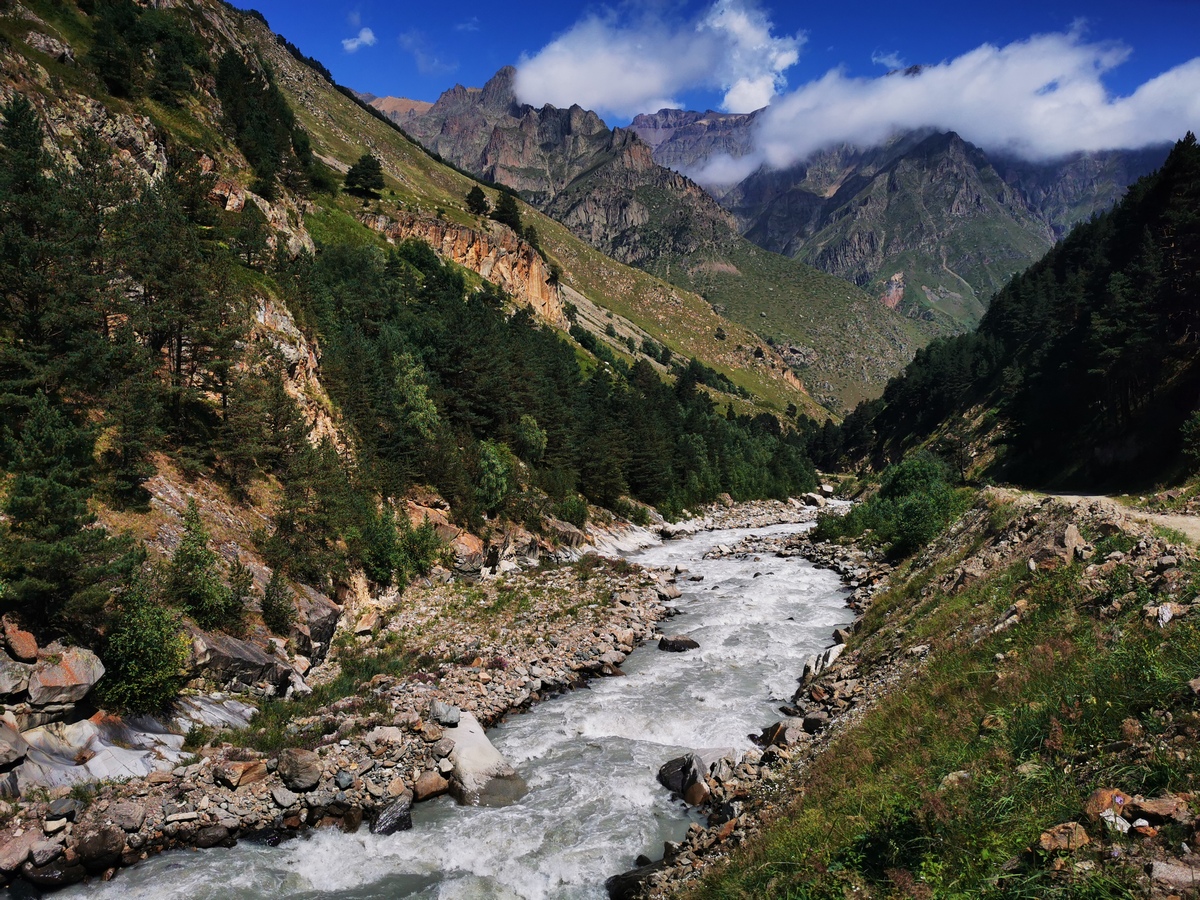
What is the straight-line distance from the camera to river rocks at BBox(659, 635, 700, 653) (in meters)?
28.9

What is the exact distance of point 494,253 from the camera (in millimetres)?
127562

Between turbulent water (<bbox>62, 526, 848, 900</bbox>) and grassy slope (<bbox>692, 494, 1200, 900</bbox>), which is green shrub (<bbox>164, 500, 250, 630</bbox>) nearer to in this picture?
turbulent water (<bbox>62, 526, 848, 900</bbox>)

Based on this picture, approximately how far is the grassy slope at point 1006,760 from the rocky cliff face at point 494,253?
117370 millimetres

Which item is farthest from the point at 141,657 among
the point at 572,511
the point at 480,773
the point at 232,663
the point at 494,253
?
the point at 494,253

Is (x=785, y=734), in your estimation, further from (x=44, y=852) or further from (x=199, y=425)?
(x=199, y=425)

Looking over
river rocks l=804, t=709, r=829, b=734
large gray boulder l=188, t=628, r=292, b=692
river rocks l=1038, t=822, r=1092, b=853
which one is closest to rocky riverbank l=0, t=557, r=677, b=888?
large gray boulder l=188, t=628, r=292, b=692

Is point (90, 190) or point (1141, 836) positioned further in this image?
point (90, 190)

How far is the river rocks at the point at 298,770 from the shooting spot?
1584cm

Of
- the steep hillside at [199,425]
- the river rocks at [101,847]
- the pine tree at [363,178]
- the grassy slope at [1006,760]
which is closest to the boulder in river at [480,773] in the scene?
the steep hillside at [199,425]

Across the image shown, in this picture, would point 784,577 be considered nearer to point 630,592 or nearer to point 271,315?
point 630,592

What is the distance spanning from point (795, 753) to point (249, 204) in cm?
5366

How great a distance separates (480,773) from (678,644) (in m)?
13.9

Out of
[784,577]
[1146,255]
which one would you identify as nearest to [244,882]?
[784,577]

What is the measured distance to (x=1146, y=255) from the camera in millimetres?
59312
